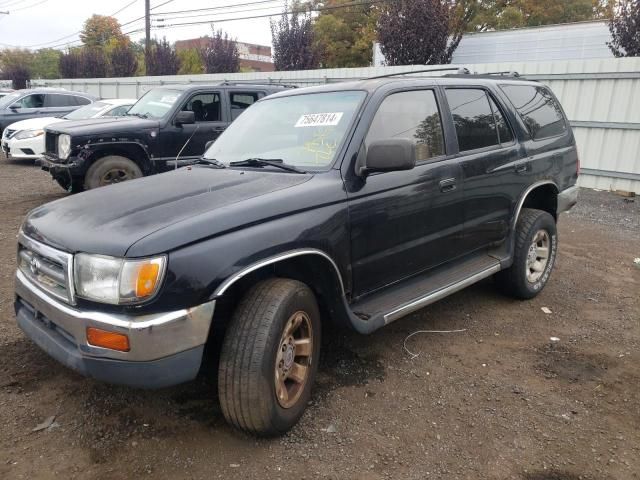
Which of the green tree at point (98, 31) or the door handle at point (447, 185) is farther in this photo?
the green tree at point (98, 31)


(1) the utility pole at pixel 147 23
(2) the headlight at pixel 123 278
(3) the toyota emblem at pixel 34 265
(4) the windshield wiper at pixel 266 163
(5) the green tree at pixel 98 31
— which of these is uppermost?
(5) the green tree at pixel 98 31

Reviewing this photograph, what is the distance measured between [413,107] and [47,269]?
258 centimetres

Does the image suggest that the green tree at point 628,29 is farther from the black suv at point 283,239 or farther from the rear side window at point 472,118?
the rear side window at point 472,118

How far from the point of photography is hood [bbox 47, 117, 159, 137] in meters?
7.64

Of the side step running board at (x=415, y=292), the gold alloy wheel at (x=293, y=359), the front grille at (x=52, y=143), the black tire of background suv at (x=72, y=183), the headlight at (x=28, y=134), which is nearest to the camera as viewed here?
the gold alloy wheel at (x=293, y=359)

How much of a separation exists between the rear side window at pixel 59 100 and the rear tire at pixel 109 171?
346 inches

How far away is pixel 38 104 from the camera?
1521cm

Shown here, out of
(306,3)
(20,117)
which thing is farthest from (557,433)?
(306,3)

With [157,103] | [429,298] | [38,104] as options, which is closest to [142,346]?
[429,298]

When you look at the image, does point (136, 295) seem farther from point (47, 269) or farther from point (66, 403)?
point (66, 403)

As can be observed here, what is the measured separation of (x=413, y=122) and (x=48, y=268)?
2521 millimetres

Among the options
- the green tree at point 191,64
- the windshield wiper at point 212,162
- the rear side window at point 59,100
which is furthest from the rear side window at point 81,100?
the green tree at point 191,64

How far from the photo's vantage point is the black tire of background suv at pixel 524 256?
15.0ft

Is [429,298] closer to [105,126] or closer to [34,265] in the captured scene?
[34,265]
